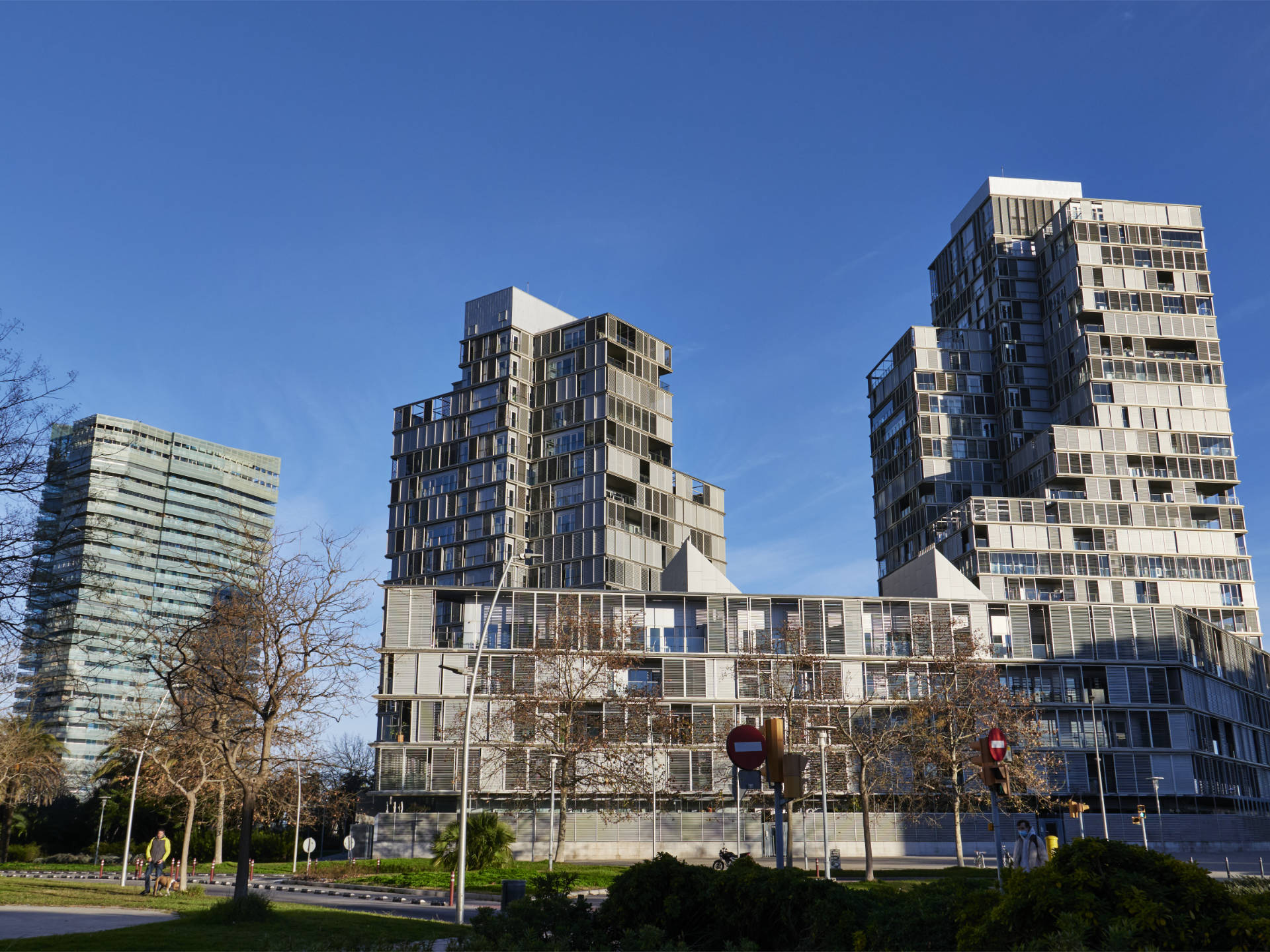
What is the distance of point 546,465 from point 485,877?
2855 inches

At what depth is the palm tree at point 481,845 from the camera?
4291 centimetres

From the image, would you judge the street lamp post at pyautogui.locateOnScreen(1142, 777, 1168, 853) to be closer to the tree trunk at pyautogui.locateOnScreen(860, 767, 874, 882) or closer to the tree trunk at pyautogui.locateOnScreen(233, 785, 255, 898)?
the tree trunk at pyautogui.locateOnScreen(860, 767, 874, 882)

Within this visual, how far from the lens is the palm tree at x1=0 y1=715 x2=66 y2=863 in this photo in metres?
61.4

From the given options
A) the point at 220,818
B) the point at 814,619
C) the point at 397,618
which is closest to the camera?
the point at 220,818

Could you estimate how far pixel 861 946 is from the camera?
11938mm

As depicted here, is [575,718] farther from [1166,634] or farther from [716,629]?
[1166,634]

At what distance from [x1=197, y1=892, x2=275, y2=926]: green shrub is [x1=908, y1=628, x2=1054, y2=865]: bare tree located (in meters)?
35.6

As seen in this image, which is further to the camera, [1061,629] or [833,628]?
[1061,629]

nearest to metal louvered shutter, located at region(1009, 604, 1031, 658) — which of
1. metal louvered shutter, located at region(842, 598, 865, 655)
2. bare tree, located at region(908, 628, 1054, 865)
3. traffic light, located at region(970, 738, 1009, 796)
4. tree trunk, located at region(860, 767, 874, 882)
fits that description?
metal louvered shutter, located at region(842, 598, 865, 655)

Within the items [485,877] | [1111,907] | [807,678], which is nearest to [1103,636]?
[807,678]

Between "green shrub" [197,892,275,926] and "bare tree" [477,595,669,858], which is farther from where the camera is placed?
"bare tree" [477,595,669,858]

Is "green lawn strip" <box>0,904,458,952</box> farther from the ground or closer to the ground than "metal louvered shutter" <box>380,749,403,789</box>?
closer to the ground

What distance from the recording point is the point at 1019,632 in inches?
2776

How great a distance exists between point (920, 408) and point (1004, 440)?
864cm
